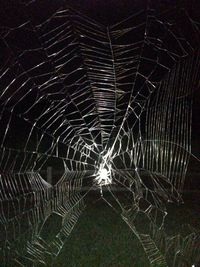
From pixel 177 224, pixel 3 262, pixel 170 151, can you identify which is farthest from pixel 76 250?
pixel 170 151

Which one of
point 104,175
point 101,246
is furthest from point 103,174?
point 101,246

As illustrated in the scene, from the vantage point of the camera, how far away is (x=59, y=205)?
363 cm

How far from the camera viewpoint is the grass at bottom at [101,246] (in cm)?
366

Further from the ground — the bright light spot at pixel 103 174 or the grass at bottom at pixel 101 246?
the bright light spot at pixel 103 174

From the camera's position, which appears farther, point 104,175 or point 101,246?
point 101,246

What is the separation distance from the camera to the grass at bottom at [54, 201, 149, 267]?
3660 millimetres

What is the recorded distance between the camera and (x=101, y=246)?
428 cm

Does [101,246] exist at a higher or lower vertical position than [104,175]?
lower

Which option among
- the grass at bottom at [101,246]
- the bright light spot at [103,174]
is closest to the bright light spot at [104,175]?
the bright light spot at [103,174]

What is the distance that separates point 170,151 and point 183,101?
0.87ft

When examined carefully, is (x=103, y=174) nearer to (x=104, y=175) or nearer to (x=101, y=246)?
(x=104, y=175)

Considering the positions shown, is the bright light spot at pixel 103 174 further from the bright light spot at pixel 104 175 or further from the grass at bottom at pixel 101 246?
the grass at bottom at pixel 101 246

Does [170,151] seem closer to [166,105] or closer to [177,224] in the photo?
[166,105]

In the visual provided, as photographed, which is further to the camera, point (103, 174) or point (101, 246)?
point (101, 246)
